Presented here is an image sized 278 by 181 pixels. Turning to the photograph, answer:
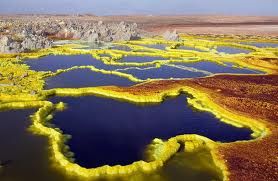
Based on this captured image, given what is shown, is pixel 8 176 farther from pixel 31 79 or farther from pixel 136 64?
pixel 136 64

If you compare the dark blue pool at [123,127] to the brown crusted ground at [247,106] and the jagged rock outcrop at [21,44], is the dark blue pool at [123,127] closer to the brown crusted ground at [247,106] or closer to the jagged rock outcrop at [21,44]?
the brown crusted ground at [247,106]

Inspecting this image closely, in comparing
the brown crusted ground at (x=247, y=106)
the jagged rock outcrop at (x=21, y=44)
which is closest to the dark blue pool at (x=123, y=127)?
the brown crusted ground at (x=247, y=106)

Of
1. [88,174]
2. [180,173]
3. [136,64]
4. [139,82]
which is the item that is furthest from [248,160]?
[136,64]

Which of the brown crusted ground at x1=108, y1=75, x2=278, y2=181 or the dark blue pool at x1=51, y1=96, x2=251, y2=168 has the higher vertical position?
the brown crusted ground at x1=108, y1=75, x2=278, y2=181

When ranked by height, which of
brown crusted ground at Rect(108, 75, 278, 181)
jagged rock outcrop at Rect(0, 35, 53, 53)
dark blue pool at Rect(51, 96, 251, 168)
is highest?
jagged rock outcrop at Rect(0, 35, 53, 53)

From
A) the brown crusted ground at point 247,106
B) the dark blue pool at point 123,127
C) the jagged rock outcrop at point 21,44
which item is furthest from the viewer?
the jagged rock outcrop at point 21,44

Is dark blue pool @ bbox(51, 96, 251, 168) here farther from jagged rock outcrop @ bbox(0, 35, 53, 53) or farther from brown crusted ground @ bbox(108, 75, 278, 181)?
jagged rock outcrop @ bbox(0, 35, 53, 53)

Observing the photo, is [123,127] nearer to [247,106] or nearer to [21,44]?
[247,106]

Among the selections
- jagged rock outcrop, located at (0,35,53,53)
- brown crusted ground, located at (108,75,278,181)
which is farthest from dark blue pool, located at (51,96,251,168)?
jagged rock outcrop, located at (0,35,53,53)
